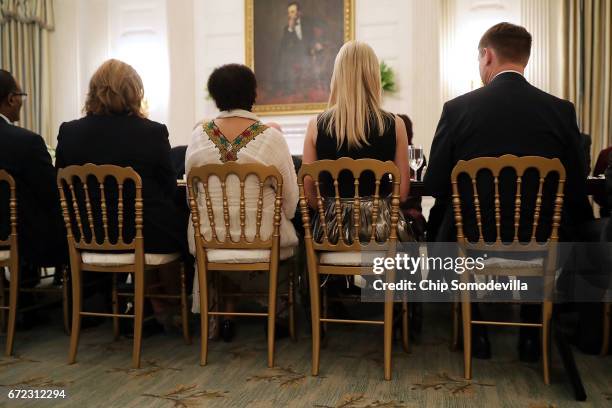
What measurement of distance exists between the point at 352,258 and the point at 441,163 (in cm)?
55

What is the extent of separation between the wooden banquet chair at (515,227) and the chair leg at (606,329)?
0.38 meters

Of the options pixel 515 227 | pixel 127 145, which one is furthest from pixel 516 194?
pixel 127 145

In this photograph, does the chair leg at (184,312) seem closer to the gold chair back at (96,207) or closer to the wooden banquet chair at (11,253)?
the gold chair back at (96,207)

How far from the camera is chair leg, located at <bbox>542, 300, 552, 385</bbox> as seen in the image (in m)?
2.01

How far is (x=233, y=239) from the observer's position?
7.62ft

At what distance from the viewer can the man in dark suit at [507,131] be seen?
84.5 inches

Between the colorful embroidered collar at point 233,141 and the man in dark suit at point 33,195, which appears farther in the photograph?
the man in dark suit at point 33,195

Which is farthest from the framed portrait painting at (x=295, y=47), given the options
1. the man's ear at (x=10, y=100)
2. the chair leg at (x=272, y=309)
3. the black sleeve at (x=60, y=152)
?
the chair leg at (x=272, y=309)

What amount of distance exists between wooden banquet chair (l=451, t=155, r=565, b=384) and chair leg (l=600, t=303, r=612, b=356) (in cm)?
38

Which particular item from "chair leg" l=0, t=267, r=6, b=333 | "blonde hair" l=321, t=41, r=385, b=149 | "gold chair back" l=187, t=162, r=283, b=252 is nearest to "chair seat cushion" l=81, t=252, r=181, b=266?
"gold chair back" l=187, t=162, r=283, b=252

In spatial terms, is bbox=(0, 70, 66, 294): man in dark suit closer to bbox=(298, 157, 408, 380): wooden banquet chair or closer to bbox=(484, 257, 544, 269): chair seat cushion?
bbox=(298, 157, 408, 380): wooden banquet chair

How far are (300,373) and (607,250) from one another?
1.32 meters

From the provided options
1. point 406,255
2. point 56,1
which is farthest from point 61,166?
point 56,1

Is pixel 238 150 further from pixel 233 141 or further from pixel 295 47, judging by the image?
pixel 295 47
